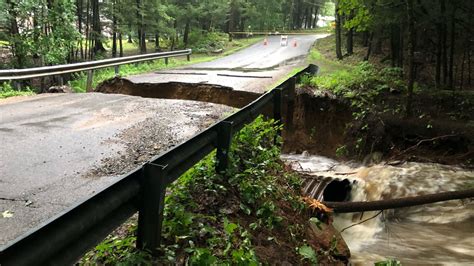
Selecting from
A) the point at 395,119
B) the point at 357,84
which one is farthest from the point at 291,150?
the point at 395,119

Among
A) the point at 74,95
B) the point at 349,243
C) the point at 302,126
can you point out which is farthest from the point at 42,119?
the point at 302,126

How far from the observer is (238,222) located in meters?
4.68

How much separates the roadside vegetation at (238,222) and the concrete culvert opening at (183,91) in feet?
18.9

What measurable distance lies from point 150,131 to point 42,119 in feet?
8.38

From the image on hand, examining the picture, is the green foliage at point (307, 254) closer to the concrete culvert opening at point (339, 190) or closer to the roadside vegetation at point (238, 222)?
the roadside vegetation at point (238, 222)

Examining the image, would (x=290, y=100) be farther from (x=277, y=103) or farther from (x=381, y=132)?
(x=381, y=132)

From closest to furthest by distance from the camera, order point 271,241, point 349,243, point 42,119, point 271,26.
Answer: point 271,241 → point 349,243 → point 42,119 → point 271,26

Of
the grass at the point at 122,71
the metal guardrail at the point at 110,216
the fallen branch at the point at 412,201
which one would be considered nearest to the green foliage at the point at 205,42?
the grass at the point at 122,71

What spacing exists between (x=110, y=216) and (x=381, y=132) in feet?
31.3

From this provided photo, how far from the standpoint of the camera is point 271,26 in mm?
60125

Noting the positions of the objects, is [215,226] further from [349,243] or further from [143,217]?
[349,243]

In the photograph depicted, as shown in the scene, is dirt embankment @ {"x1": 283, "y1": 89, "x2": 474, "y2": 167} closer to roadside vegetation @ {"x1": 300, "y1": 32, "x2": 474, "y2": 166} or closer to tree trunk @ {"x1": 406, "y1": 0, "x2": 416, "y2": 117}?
roadside vegetation @ {"x1": 300, "y1": 32, "x2": 474, "y2": 166}

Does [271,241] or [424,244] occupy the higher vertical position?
[271,241]

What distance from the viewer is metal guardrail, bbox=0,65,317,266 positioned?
2.22 meters
